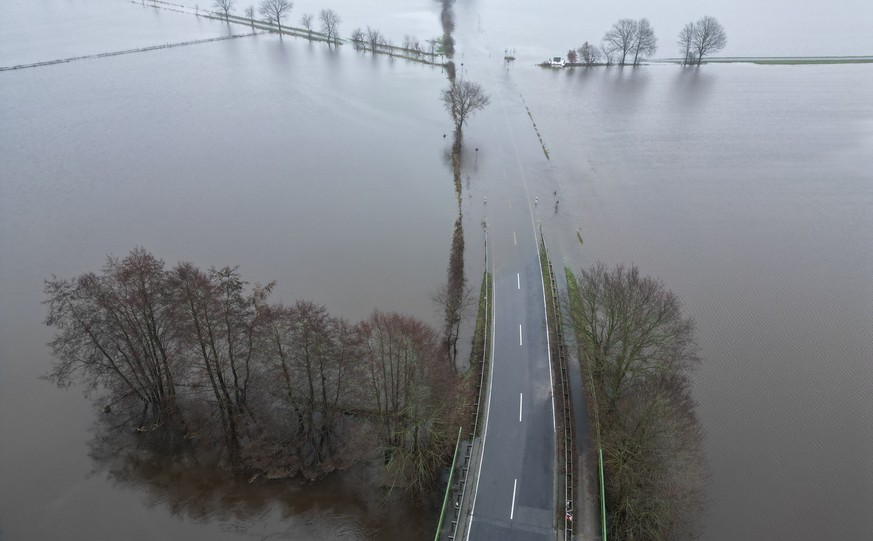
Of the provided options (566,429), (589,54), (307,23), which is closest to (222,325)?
(566,429)

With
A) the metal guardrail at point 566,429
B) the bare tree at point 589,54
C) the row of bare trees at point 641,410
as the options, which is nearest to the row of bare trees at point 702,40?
the bare tree at point 589,54

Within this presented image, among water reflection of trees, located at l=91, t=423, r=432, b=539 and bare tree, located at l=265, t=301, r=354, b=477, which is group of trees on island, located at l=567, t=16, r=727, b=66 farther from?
water reflection of trees, located at l=91, t=423, r=432, b=539

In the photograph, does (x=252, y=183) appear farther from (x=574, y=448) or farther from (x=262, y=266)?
(x=574, y=448)

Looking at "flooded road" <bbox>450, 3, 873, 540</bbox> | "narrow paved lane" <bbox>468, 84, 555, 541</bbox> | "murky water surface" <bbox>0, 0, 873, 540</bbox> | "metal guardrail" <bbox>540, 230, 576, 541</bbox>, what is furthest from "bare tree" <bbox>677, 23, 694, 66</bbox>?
"metal guardrail" <bbox>540, 230, 576, 541</bbox>

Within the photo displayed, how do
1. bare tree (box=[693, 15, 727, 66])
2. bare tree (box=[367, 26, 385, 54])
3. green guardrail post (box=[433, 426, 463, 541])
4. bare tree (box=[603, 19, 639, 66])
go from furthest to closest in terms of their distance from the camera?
bare tree (box=[367, 26, 385, 54])
bare tree (box=[693, 15, 727, 66])
bare tree (box=[603, 19, 639, 66])
green guardrail post (box=[433, 426, 463, 541])

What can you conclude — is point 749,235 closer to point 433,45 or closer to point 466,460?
point 466,460

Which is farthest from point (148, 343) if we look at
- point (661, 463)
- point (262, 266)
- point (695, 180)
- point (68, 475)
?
point (695, 180)

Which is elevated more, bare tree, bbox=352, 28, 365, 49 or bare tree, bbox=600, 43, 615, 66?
bare tree, bbox=600, 43, 615, 66
